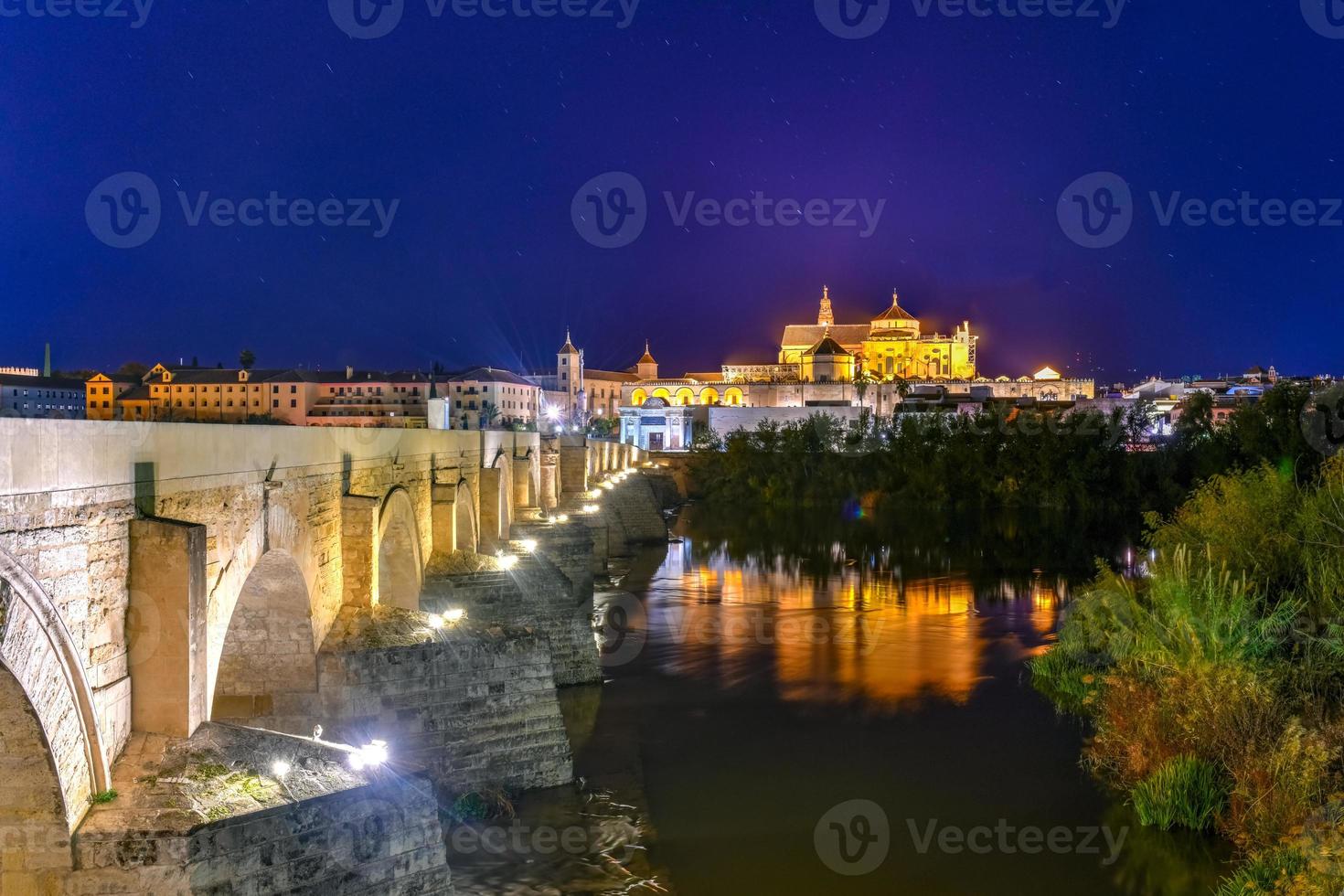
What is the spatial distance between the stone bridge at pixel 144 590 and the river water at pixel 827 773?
8.51ft

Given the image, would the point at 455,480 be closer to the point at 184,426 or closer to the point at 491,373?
the point at 184,426

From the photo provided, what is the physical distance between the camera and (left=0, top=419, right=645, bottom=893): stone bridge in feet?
16.9

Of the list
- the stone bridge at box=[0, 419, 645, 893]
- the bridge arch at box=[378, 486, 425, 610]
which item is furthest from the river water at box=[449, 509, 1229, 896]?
the bridge arch at box=[378, 486, 425, 610]

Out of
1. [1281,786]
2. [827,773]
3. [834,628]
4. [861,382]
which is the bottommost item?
[827,773]

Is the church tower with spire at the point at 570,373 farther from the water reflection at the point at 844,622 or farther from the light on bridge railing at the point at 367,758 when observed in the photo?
the light on bridge railing at the point at 367,758

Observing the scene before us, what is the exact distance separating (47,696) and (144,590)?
1119 mm

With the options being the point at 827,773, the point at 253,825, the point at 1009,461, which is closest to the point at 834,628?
the point at 827,773

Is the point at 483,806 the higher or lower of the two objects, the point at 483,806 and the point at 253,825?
the lower

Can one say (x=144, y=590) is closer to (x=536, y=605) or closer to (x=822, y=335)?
(x=536, y=605)

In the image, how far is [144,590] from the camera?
20.5ft

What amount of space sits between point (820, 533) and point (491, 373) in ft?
146

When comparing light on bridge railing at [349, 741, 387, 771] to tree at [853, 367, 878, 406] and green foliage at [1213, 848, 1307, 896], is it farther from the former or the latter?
tree at [853, 367, 878, 406]

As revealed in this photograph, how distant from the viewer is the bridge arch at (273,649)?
9375 mm

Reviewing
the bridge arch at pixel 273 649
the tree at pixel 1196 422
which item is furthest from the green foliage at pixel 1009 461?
the bridge arch at pixel 273 649
